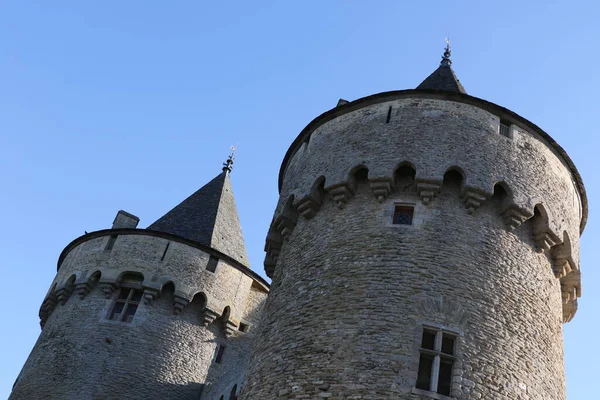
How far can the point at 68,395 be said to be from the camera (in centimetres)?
1950

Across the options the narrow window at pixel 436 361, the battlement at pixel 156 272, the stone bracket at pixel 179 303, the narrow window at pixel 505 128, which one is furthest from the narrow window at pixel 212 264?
the narrow window at pixel 436 361

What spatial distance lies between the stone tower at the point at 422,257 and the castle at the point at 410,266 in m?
0.03

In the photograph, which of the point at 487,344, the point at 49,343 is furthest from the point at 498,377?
the point at 49,343

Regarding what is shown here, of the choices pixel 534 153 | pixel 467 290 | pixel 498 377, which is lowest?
pixel 498 377

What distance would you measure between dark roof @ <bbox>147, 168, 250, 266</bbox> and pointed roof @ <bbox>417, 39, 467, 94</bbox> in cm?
973

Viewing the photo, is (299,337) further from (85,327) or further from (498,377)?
(85,327)

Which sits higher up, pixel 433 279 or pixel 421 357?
pixel 433 279

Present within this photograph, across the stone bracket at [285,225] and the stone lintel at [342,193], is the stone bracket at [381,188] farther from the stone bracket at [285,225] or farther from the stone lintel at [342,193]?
the stone bracket at [285,225]

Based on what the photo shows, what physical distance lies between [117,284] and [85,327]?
65.0 inches

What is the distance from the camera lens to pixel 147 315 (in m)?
21.1

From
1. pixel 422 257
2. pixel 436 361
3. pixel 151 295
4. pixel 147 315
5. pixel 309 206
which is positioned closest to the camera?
pixel 436 361

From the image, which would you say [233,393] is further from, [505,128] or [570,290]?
[505,128]

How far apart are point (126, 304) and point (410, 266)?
11.8 m

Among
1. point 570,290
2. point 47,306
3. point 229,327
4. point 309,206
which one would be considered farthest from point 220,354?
point 570,290
